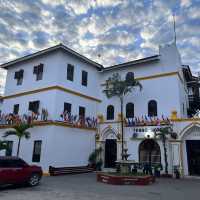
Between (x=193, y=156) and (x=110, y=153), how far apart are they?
762 centimetres

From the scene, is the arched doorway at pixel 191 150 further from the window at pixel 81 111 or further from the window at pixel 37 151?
the window at pixel 37 151

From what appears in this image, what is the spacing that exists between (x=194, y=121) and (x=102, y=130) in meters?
8.80

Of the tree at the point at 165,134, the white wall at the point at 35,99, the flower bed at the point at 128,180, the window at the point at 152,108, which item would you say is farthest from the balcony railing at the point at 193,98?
the white wall at the point at 35,99

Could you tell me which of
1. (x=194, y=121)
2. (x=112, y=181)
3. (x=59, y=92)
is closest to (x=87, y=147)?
(x=59, y=92)

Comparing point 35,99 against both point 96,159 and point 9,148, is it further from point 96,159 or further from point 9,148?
point 96,159

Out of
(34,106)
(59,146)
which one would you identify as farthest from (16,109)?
(59,146)

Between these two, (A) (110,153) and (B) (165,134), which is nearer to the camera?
(B) (165,134)

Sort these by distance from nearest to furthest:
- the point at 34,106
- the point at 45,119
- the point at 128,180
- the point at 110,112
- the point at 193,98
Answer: the point at 128,180
the point at 45,119
the point at 34,106
the point at 110,112
the point at 193,98

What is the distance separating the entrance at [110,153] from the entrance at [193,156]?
22.1ft

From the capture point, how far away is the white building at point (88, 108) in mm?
17781

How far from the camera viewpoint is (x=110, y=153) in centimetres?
2122

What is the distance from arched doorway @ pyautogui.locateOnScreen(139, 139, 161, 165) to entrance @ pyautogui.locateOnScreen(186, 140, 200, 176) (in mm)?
2448

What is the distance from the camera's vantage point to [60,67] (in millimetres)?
19547

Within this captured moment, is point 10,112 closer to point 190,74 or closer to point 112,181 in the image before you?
point 112,181
